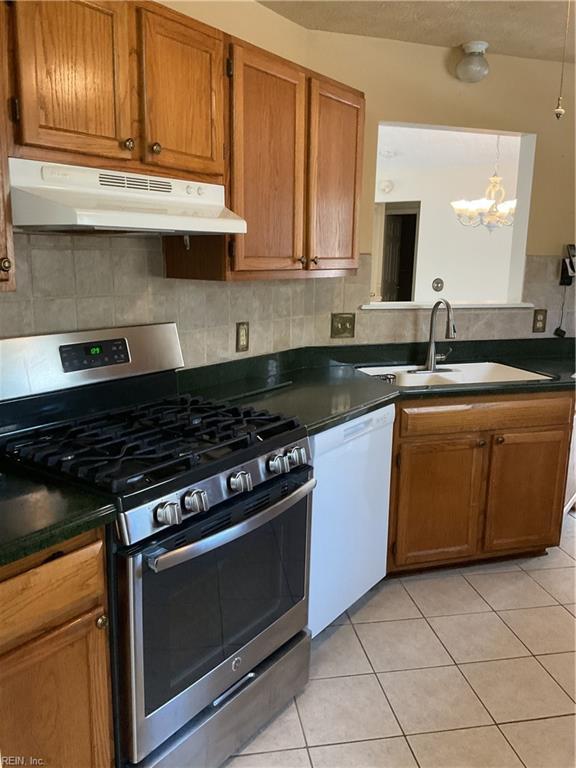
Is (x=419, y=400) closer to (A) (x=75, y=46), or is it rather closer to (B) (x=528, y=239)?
(B) (x=528, y=239)

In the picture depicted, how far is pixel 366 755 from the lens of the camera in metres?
1.81

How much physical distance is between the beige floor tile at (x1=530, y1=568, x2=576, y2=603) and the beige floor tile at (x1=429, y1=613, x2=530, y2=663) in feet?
1.24

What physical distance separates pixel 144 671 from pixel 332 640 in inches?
41.4

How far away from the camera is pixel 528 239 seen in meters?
3.31

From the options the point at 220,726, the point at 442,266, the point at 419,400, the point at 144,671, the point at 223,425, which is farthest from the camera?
the point at 442,266

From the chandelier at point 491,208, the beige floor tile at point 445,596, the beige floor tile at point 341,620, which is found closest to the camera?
the beige floor tile at point 341,620

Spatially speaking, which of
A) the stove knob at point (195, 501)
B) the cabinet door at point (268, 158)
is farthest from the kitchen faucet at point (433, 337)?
the stove knob at point (195, 501)

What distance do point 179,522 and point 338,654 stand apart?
1.13m

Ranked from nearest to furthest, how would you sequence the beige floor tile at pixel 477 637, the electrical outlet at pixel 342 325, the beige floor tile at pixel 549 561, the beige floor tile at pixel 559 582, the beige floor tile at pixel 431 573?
the beige floor tile at pixel 477 637 → the beige floor tile at pixel 559 582 → the beige floor tile at pixel 431 573 → the beige floor tile at pixel 549 561 → the electrical outlet at pixel 342 325

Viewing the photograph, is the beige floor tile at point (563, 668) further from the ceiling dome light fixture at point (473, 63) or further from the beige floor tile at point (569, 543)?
the ceiling dome light fixture at point (473, 63)

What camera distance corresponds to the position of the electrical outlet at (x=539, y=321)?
11.1 ft

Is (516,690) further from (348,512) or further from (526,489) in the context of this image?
(526,489)

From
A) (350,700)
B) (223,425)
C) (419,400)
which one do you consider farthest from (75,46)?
(350,700)

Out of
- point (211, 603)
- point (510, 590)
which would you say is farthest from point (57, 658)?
point (510, 590)
